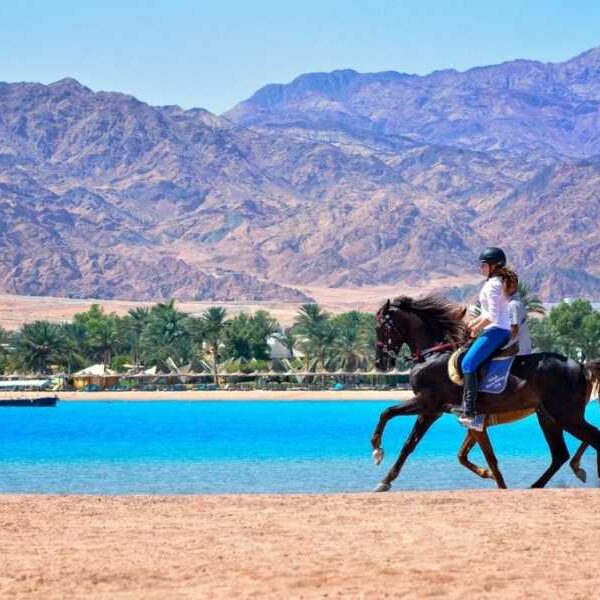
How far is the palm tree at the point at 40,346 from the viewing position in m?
141

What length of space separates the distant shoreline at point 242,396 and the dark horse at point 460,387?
10292 cm

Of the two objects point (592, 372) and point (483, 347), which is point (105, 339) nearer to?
point (592, 372)

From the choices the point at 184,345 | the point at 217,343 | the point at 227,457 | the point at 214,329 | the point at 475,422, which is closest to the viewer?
the point at 475,422

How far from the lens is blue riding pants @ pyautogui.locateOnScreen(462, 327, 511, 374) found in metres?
17.4

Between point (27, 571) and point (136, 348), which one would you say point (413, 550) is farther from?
point (136, 348)

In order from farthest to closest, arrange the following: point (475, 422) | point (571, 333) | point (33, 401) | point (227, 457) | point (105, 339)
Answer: point (105, 339) < point (571, 333) < point (33, 401) < point (227, 457) < point (475, 422)

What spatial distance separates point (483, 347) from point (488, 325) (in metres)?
0.28

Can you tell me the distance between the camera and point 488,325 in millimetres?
17344

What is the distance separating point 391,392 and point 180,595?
4578 inches

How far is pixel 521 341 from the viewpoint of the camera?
18.4 meters

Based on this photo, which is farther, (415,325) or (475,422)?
(415,325)

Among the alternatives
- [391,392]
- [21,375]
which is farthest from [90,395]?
[391,392]

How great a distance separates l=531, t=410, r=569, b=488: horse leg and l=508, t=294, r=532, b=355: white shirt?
2.75 ft

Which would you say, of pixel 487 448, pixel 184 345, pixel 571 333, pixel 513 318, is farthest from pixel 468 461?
pixel 571 333
